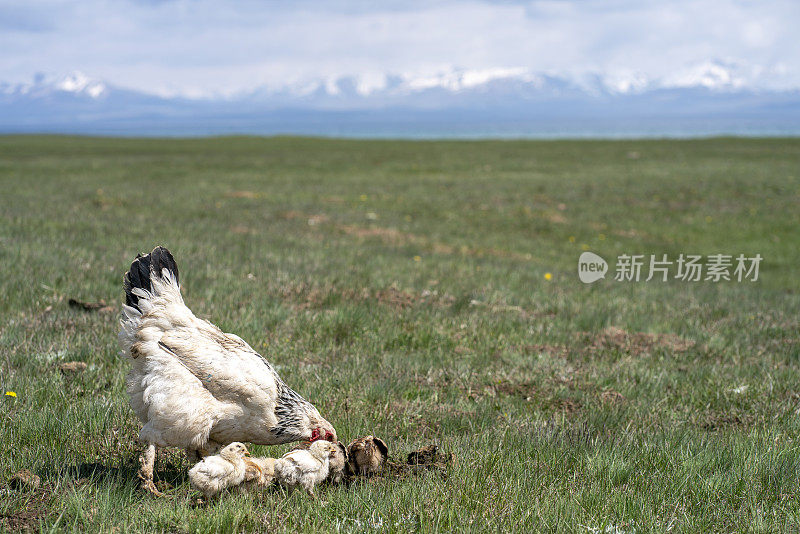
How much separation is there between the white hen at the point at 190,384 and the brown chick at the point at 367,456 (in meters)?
0.28

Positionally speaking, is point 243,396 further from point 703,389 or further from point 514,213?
point 514,213

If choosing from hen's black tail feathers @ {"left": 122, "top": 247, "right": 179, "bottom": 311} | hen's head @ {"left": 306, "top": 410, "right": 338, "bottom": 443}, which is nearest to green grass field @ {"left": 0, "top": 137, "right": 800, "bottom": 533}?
hen's head @ {"left": 306, "top": 410, "right": 338, "bottom": 443}

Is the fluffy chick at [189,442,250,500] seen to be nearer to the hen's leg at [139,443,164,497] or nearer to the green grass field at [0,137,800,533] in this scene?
the green grass field at [0,137,800,533]

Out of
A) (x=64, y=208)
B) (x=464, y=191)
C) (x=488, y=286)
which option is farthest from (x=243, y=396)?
(x=464, y=191)

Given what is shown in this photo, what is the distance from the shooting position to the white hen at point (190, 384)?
338 cm

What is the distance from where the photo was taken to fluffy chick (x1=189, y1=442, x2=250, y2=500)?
9.96 ft

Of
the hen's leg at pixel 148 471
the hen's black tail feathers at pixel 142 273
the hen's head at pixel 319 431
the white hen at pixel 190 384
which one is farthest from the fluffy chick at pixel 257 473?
the hen's black tail feathers at pixel 142 273

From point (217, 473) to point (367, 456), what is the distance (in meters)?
0.87

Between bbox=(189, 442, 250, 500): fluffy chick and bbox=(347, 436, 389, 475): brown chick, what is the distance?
2.12 feet

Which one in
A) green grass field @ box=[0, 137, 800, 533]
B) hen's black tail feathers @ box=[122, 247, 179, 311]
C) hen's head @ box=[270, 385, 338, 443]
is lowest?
green grass field @ box=[0, 137, 800, 533]

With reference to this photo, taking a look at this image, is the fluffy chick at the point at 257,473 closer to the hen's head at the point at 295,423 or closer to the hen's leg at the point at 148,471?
the hen's head at the point at 295,423

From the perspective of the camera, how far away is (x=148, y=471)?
3312 mm

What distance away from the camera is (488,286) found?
10.0m

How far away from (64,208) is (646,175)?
3497 centimetres
